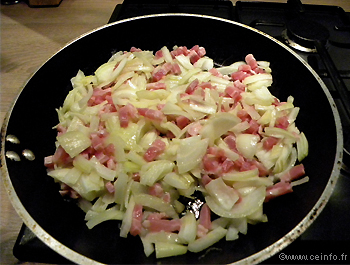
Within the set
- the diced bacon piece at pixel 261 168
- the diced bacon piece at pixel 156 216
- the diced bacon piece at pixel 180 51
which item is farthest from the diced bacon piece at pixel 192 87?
the diced bacon piece at pixel 156 216

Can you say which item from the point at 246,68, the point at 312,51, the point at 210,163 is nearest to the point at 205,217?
the point at 210,163

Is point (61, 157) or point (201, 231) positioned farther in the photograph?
point (61, 157)

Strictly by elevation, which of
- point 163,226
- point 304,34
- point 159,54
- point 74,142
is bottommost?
point 163,226

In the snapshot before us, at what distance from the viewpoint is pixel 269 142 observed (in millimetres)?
873

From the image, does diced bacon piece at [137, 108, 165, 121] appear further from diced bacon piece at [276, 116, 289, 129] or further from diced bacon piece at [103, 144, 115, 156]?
diced bacon piece at [276, 116, 289, 129]

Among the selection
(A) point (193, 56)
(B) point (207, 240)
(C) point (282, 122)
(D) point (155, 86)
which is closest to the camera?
(B) point (207, 240)

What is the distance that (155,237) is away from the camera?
737 millimetres

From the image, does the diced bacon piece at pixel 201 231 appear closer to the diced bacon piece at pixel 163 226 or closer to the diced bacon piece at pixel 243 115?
the diced bacon piece at pixel 163 226

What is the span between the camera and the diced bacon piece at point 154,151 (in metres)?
0.84

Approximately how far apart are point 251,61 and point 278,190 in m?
0.57

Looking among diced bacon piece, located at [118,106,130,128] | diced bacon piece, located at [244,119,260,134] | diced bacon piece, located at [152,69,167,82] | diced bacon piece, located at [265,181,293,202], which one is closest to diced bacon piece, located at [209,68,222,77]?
diced bacon piece, located at [152,69,167,82]

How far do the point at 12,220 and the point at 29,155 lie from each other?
22 centimetres

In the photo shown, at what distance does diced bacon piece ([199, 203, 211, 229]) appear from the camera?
0.75 metres

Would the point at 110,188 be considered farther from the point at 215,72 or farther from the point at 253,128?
the point at 215,72
